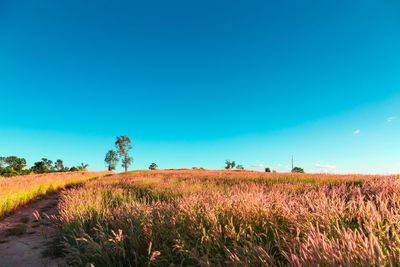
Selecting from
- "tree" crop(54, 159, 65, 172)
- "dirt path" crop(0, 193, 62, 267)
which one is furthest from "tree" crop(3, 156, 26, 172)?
"dirt path" crop(0, 193, 62, 267)

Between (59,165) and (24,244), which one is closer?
(24,244)

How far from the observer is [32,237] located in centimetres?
382

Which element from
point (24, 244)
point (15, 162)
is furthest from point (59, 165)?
point (24, 244)

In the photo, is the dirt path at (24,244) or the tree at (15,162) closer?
the dirt path at (24,244)

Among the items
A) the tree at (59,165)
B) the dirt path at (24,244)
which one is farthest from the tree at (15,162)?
the dirt path at (24,244)

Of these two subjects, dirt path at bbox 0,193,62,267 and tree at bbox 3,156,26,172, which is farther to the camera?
tree at bbox 3,156,26,172

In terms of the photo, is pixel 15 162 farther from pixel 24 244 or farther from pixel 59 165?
pixel 24 244

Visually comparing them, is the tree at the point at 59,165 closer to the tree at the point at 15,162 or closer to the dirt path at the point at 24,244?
the tree at the point at 15,162

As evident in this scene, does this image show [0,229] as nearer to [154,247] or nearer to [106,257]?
[106,257]

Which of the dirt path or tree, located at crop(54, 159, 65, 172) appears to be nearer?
the dirt path

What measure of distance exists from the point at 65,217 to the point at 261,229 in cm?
357

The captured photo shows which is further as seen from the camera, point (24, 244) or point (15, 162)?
point (15, 162)

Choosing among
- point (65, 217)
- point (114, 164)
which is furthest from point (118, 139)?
point (65, 217)

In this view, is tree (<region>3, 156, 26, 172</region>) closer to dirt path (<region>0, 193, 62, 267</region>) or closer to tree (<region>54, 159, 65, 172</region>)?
tree (<region>54, 159, 65, 172</region>)
